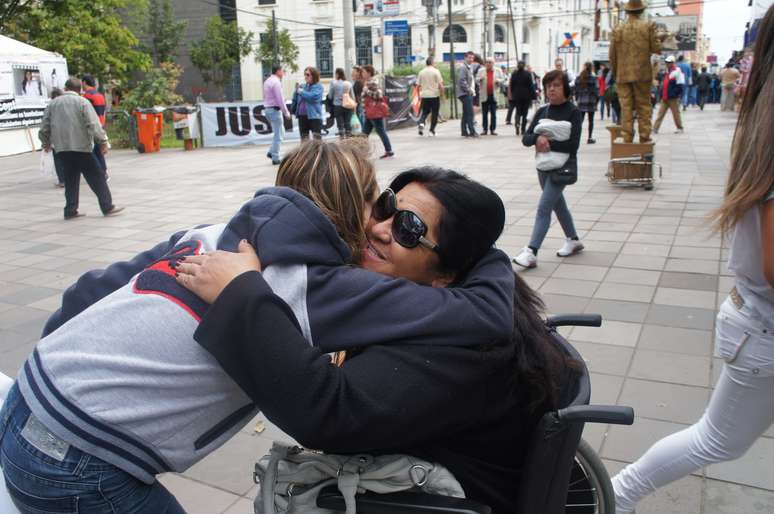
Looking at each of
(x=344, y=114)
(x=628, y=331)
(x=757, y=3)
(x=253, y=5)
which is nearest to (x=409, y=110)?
(x=344, y=114)

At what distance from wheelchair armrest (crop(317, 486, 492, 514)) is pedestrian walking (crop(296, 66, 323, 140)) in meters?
12.3

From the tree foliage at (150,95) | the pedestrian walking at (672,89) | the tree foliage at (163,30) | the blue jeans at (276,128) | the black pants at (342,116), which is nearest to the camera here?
the blue jeans at (276,128)

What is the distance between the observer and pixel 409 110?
73.3 ft

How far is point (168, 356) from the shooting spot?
131cm

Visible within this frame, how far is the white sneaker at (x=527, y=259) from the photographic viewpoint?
5.90m

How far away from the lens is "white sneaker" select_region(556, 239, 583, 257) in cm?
630

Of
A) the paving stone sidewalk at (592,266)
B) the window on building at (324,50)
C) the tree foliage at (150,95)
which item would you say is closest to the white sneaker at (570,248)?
the paving stone sidewalk at (592,266)

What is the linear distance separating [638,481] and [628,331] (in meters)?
2.21

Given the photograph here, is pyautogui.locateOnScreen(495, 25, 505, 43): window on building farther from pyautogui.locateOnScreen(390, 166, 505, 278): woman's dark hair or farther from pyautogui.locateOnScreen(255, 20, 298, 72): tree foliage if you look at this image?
pyautogui.locateOnScreen(390, 166, 505, 278): woman's dark hair

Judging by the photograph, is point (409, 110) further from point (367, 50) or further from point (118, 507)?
point (367, 50)

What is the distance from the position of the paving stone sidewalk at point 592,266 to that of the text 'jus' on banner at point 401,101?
706cm

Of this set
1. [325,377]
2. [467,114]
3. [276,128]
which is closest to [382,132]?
[276,128]

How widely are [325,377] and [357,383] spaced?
0.07 metres

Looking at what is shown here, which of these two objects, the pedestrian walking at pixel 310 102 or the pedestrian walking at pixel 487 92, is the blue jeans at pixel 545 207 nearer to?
the pedestrian walking at pixel 310 102
